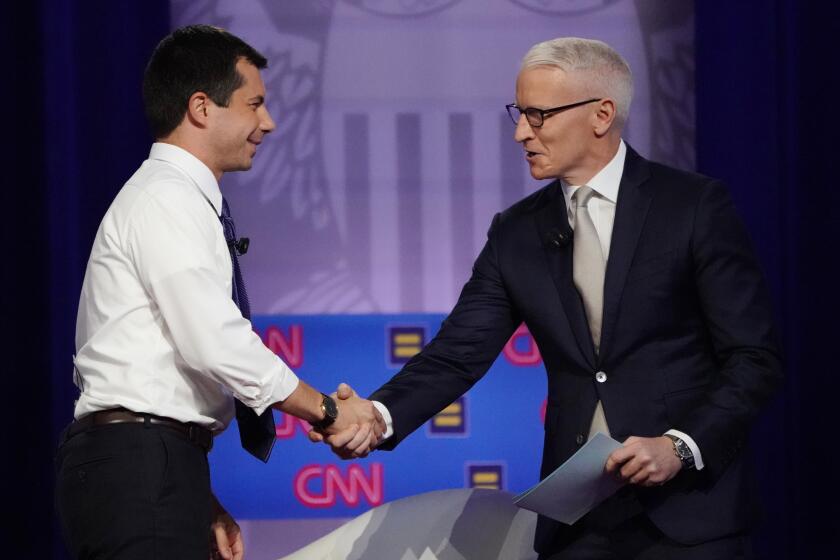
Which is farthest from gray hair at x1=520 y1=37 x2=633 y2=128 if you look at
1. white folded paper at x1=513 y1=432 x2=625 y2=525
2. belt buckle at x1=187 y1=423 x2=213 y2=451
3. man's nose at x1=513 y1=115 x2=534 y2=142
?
belt buckle at x1=187 y1=423 x2=213 y2=451

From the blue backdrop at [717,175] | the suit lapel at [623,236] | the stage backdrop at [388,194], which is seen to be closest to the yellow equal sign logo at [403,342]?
the stage backdrop at [388,194]

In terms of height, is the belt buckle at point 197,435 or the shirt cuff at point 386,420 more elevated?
the belt buckle at point 197,435

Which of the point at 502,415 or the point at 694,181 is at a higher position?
the point at 694,181

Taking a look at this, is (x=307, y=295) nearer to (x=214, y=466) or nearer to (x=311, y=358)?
(x=311, y=358)

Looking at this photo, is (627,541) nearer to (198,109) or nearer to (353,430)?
(353,430)

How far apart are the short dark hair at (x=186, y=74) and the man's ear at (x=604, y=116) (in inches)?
27.4

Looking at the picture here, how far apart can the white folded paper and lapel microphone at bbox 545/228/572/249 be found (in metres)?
0.45

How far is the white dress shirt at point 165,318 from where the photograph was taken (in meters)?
1.92

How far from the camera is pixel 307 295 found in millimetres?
3918

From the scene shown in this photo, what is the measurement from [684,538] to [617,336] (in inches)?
14.7

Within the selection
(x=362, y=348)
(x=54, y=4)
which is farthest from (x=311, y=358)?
(x=54, y=4)

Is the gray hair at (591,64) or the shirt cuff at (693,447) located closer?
the shirt cuff at (693,447)

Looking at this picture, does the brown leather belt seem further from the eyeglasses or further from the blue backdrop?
the blue backdrop

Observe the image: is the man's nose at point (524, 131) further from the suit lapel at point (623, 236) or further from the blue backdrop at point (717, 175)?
the blue backdrop at point (717, 175)
